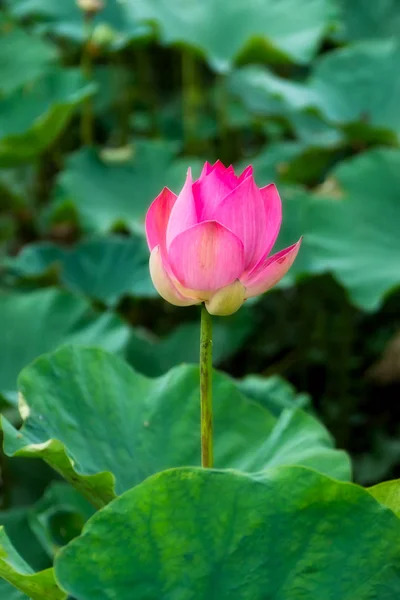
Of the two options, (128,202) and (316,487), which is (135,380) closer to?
(316,487)

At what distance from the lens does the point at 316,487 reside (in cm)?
58

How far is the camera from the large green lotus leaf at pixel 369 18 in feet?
8.02

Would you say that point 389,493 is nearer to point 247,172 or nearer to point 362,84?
point 247,172

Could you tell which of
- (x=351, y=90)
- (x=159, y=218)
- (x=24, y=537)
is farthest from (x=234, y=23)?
(x=159, y=218)

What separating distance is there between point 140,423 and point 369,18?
1989mm

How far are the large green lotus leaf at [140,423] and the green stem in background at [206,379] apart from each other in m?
0.12

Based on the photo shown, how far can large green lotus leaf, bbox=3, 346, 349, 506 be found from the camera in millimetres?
756

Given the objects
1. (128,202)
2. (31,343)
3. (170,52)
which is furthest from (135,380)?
(170,52)

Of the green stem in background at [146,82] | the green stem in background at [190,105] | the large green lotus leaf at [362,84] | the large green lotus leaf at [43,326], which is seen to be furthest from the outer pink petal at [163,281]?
the green stem in background at [146,82]

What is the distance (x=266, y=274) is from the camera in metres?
0.58

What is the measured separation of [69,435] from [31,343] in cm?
56

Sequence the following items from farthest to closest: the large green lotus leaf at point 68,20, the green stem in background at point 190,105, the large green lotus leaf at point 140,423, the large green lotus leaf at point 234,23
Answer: the green stem in background at point 190,105 < the large green lotus leaf at point 68,20 < the large green lotus leaf at point 234,23 < the large green lotus leaf at point 140,423

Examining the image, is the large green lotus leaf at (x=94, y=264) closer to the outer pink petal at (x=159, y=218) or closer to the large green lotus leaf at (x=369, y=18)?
the outer pink petal at (x=159, y=218)

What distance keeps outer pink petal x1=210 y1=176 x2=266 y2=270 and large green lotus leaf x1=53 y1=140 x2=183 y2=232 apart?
3.64 ft
